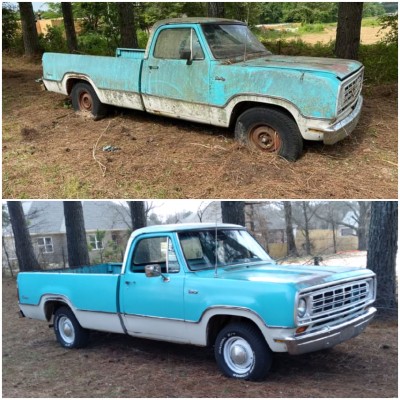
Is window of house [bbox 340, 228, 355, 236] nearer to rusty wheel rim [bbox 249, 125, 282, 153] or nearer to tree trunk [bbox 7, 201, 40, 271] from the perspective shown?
tree trunk [bbox 7, 201, 40, 271]

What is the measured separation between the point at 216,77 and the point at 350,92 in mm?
1922

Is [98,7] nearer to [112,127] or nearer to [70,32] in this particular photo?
[70,32]

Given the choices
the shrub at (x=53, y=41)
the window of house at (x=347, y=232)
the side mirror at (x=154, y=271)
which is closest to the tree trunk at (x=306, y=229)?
the window of house at (x=347, y=232)

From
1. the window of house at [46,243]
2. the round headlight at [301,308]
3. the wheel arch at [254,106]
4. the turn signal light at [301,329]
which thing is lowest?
the window of house at [46,243]

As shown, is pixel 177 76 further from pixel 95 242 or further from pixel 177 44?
pixel 95 242

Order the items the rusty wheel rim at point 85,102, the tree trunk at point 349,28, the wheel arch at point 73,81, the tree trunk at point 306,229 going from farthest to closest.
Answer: the tree trunk at point 306,229, the tree trunk at point 349,28, the rusty wheel rim at point 85,102, the wheel arch at point 73,81

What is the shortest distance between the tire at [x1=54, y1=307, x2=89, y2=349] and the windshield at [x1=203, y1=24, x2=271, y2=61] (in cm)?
439

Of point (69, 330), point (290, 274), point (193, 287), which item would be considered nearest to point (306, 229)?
point (69, 330)

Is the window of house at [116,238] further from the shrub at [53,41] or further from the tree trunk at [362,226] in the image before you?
the tree trunk at [362,226]

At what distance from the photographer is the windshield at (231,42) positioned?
756cm

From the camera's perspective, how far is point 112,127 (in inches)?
350

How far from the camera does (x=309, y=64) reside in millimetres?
6887

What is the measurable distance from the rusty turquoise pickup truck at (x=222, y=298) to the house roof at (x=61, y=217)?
11510mm

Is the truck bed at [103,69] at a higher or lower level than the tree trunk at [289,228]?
higher
